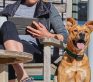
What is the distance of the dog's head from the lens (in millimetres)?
3824

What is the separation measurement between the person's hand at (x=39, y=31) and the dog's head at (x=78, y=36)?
442 millimetres

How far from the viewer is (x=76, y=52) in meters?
3.82

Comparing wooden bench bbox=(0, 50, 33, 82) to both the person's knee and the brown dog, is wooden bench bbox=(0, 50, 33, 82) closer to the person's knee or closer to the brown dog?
the person's knee

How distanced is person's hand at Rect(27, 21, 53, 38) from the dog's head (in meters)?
0.44

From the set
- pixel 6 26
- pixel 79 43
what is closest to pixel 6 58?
pixel 6 26

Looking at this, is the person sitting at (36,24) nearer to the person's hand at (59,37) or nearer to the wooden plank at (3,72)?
the person's hand at (59,37)

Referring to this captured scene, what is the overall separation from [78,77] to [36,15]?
698 millimetres

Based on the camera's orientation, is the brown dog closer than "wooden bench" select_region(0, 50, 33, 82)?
No

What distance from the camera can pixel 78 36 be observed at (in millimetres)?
3818

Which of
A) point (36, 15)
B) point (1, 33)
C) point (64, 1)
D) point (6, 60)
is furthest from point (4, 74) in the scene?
point (64, 1)

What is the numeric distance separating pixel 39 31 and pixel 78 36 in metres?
0.49

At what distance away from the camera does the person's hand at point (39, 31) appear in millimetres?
3467

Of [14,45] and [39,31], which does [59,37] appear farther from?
[14,45]

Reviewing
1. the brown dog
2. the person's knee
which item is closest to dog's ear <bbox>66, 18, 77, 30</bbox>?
the brown dog
